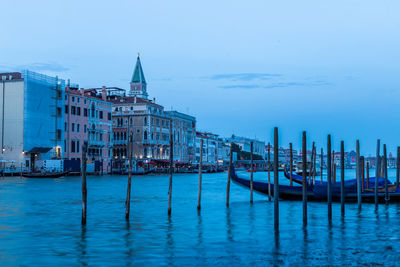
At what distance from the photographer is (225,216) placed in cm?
1653

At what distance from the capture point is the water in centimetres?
962

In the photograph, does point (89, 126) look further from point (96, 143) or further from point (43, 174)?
point (43, 174)

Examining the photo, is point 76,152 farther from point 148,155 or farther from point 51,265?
point 51,265

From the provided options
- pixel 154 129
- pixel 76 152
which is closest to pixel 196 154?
pixel 154 129

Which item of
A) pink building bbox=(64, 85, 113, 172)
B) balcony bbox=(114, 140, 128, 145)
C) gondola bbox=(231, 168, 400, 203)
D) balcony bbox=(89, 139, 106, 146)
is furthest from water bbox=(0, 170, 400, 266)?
balcony bbox=(114, 140, 128, 145)

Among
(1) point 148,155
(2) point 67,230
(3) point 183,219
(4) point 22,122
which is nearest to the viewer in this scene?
(2) point 67,230

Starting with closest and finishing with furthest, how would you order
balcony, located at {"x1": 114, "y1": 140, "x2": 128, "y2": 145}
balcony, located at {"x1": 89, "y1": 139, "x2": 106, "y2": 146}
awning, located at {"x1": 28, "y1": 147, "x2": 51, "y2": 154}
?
awning, located at {"x1": 28, "y1": 147, "x2": 51, "y2": 154} < balcony, located at {"x1": 89, "y1": 139, "x2": 106, "y2": 146} < balcony, located at {"x1": 114, "y1": 140, "x2": 128, "y2": 145}

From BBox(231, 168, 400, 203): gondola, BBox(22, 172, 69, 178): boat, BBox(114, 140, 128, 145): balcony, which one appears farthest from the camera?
BBox(114, 140, 128, 145): balcony

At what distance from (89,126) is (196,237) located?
4176 centimetres

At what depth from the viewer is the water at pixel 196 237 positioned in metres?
9.62

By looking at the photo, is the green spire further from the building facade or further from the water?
the water

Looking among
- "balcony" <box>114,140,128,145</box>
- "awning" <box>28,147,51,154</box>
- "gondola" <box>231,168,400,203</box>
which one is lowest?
"gondola" <box>231,168,400,203</box>

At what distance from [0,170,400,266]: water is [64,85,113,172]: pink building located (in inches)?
1208

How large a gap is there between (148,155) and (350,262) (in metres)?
55.0
